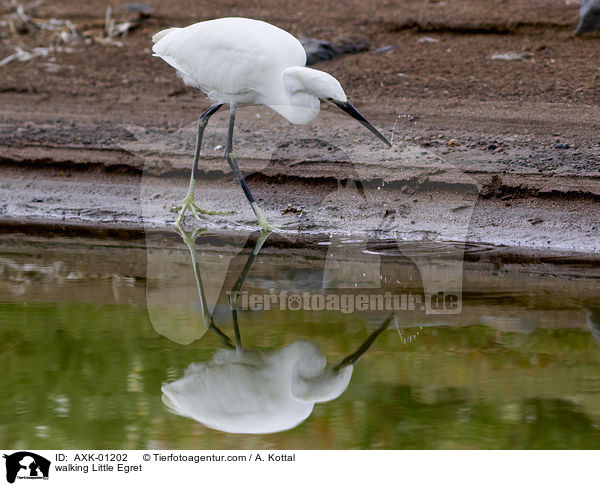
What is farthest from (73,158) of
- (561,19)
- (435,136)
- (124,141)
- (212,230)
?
(561,19)

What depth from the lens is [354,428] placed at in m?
3.24

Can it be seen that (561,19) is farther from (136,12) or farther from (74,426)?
(74,426)

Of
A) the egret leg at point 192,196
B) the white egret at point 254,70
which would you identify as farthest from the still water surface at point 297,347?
the white egret at point 254,70

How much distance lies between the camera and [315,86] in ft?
17.2

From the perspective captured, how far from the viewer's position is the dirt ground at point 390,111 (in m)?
6.23

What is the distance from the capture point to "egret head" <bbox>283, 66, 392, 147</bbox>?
205 inches

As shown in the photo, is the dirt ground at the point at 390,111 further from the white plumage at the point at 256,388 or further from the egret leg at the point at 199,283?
the white plumage at the point at 256,388

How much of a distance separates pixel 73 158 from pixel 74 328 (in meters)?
3.27

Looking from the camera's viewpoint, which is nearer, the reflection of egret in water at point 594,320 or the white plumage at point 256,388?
the white plumage at point 256,388

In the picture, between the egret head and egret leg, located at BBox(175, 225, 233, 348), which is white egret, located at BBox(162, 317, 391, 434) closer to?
egret leg, located at BBox(175, 225, 233, 348)

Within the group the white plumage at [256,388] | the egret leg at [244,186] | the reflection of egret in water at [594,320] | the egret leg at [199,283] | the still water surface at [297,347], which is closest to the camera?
the still water surface at [297,347]
